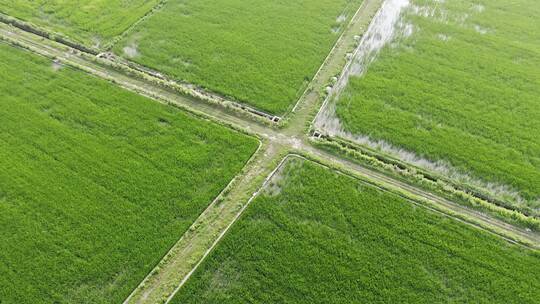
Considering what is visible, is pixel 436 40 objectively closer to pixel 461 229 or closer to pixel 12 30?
pixel 461 229

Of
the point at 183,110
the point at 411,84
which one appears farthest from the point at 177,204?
the point at 411,84

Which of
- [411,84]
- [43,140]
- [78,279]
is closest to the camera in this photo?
[78,279]

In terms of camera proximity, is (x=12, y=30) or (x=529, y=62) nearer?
(x=529, y=62)

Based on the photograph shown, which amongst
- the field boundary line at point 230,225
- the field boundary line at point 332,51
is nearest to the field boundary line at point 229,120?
the field boundary line at point 230,225

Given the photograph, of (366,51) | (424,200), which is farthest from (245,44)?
(424,200)

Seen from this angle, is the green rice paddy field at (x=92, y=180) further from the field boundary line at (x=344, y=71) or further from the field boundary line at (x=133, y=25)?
the field boundary line at (x=344, y=71)
